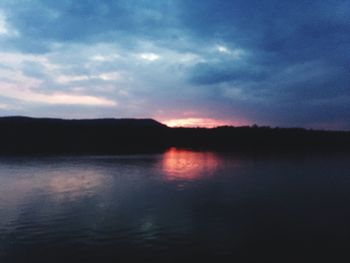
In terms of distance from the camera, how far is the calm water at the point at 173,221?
23.3 metres

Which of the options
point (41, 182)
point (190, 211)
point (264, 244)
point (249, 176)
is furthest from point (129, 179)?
point (264, 244)

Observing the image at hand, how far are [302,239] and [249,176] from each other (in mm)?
40131

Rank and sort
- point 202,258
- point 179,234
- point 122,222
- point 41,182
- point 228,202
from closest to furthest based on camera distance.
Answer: point 202,258 < point 179,234 < point 122,222 < point 228,202 < point 41,182

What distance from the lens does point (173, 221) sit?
31688 mm

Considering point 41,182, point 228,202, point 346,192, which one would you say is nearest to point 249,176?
point 346,192

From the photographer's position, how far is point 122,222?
30.9 m

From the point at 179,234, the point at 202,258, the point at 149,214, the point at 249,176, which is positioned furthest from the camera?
the point at 249,176

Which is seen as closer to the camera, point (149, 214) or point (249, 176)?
point (149, 214)

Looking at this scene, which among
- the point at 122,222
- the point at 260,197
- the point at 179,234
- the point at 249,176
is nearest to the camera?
the point at 179,234

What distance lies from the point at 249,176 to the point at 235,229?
38.4 metres

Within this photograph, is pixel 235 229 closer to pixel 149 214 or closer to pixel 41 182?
pixel 149 214

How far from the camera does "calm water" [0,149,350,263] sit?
76.5 feet

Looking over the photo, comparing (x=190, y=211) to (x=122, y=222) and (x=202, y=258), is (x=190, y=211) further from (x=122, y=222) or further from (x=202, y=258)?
(x=202, y=258)

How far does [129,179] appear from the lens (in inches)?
2432
